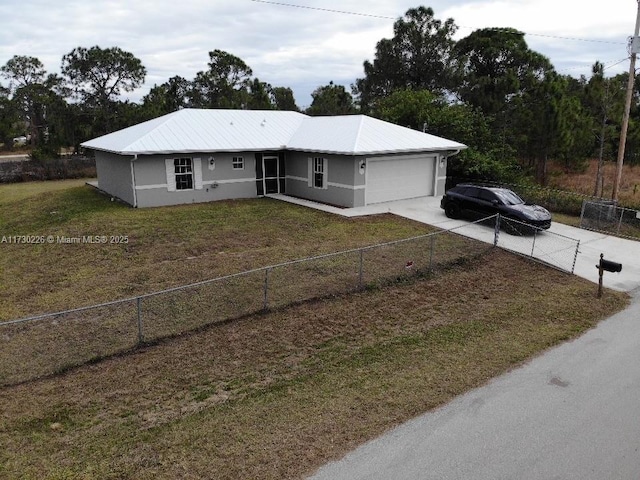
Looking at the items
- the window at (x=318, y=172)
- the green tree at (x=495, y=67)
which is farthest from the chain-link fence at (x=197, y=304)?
the green tree at (x=495, y=67)

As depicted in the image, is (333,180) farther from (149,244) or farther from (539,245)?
(539,245)

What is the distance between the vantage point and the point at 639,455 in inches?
224

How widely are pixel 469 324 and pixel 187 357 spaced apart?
546 cm

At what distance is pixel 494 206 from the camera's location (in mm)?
16375

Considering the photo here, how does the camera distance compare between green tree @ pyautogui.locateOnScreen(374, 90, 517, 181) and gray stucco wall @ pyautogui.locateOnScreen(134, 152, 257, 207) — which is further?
green tree @ pyautogui.locateOnScreen(374, 90, 517, 181)

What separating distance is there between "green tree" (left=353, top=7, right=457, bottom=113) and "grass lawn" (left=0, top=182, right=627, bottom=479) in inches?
1142

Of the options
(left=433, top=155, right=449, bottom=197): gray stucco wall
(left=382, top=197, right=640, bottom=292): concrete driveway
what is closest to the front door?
(left=382, top=197, right=640, bottom=292): concrete driveway

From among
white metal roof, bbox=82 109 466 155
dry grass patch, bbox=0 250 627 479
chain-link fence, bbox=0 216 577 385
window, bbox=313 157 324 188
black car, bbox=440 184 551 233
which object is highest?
white metal roof, bbox=82 109 466 155

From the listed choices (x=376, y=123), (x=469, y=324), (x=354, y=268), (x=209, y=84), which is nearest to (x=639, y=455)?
(x=469, y=324)

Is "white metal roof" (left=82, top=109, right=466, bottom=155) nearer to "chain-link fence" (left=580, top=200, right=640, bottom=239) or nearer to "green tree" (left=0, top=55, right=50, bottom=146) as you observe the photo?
"chain-link fence" (left=580, top=200, right=640, bottom=239)

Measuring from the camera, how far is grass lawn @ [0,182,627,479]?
18.6 feet

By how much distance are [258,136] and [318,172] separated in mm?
3686

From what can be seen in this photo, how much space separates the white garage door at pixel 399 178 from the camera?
19922 mm

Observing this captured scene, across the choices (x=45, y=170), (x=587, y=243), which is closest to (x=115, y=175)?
(x=45, y=170)
